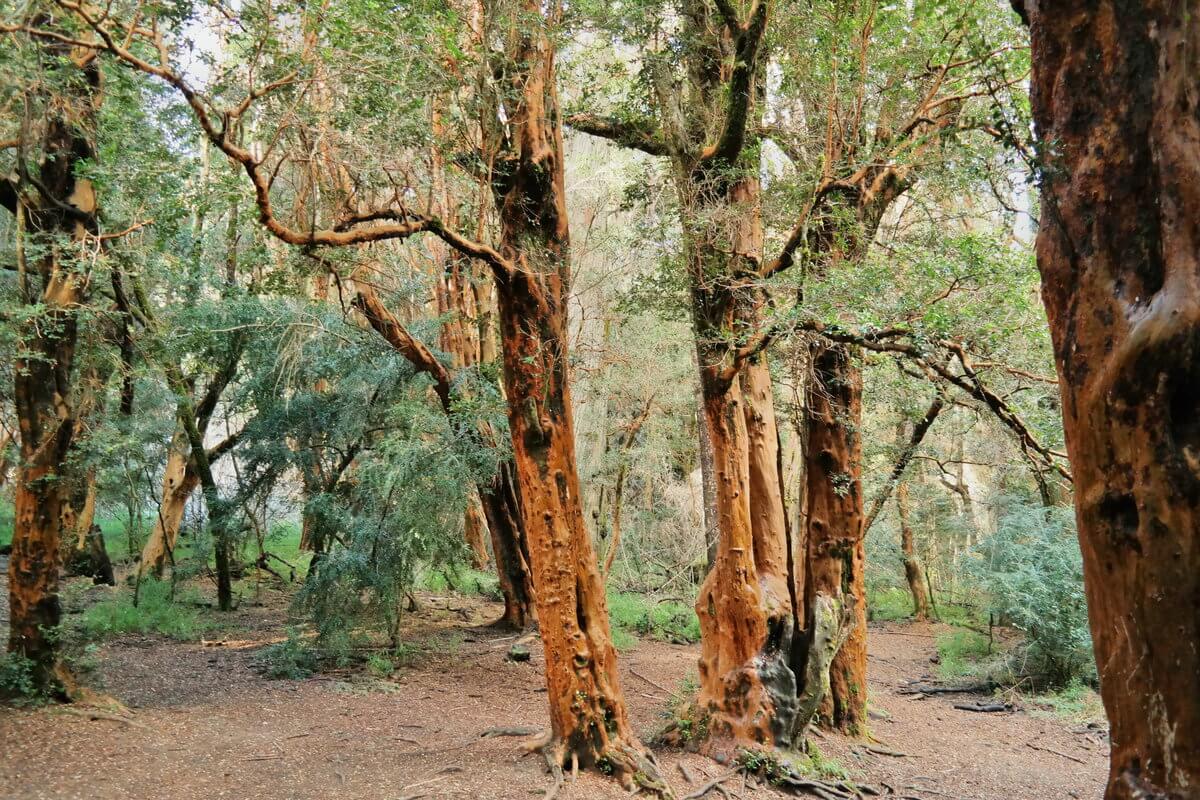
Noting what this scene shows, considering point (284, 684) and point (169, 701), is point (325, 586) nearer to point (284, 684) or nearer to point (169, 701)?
point (284, 684)

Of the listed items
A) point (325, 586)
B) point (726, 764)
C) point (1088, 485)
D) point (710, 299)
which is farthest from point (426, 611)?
point (1088, 485)

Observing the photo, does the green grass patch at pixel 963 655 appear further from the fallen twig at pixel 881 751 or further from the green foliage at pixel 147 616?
the green foliage at pixel 147 616

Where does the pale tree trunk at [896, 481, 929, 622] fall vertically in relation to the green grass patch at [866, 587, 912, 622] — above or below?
above

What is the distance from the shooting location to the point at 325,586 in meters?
9.19

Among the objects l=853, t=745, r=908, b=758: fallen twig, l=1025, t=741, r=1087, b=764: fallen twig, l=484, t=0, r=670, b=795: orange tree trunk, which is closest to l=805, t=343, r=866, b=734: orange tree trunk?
l=853, t=745, r=908, b=758: fallen twig

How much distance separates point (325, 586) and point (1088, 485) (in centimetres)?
861

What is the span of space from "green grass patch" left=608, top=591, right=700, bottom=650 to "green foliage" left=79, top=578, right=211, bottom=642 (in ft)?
21.4

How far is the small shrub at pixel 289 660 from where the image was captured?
8.75 meters

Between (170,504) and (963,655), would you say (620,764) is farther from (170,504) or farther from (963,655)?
(170,504)

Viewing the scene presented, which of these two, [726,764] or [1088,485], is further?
[726,764]

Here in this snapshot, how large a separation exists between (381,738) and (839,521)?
4.99 meters

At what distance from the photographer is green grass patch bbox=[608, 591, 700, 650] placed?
13453 mm

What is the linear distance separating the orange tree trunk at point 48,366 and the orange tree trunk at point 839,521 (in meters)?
6.75

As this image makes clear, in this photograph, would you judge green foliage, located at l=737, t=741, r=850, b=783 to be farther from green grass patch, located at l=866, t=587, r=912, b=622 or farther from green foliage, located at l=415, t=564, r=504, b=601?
green grass patch, located at l=866, t=587, r=912, b=622
